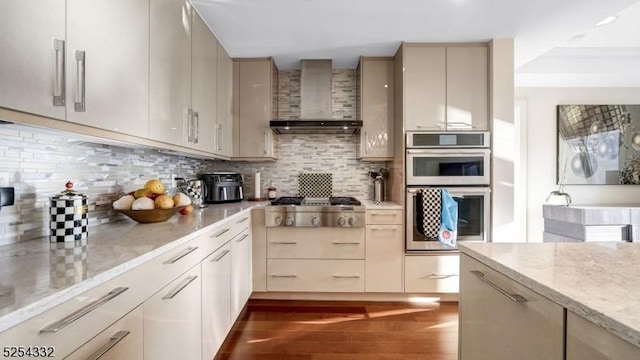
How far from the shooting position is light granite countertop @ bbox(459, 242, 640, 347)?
556 mm

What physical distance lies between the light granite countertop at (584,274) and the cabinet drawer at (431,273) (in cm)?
159

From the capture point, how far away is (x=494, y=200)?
2.68 meters

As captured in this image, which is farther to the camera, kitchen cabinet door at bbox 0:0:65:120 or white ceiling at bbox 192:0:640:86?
white ceiling at bbox 192:0:640:86

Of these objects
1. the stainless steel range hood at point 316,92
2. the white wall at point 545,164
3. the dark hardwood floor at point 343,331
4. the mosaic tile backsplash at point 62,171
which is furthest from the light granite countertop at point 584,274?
the white wall at point 545,164

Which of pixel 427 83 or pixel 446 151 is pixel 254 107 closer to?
pixel 427 83

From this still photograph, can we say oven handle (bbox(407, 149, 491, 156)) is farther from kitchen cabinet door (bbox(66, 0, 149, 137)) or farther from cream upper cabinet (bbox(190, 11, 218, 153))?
kitchen cabinet door (bbox(66, 0, 149, 137))

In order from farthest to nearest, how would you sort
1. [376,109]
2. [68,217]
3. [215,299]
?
[376,109], [215,299], [68,217]

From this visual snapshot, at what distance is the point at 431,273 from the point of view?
269cm

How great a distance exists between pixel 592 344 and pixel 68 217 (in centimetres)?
168

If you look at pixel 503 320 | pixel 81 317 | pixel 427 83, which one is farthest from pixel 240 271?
pixel 427 83

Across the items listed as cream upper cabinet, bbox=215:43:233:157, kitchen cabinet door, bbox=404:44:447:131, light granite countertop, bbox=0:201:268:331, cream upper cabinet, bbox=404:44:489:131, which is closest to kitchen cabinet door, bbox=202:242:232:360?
light granite countertop, bbox=0:201:268:331

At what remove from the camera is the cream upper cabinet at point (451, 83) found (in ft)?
9.00

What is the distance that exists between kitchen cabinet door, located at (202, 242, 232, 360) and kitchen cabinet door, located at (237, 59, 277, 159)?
1.28 metres

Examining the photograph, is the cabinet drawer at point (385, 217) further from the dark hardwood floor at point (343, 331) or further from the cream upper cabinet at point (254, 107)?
the cream upper cabinet at point (254, 107)
